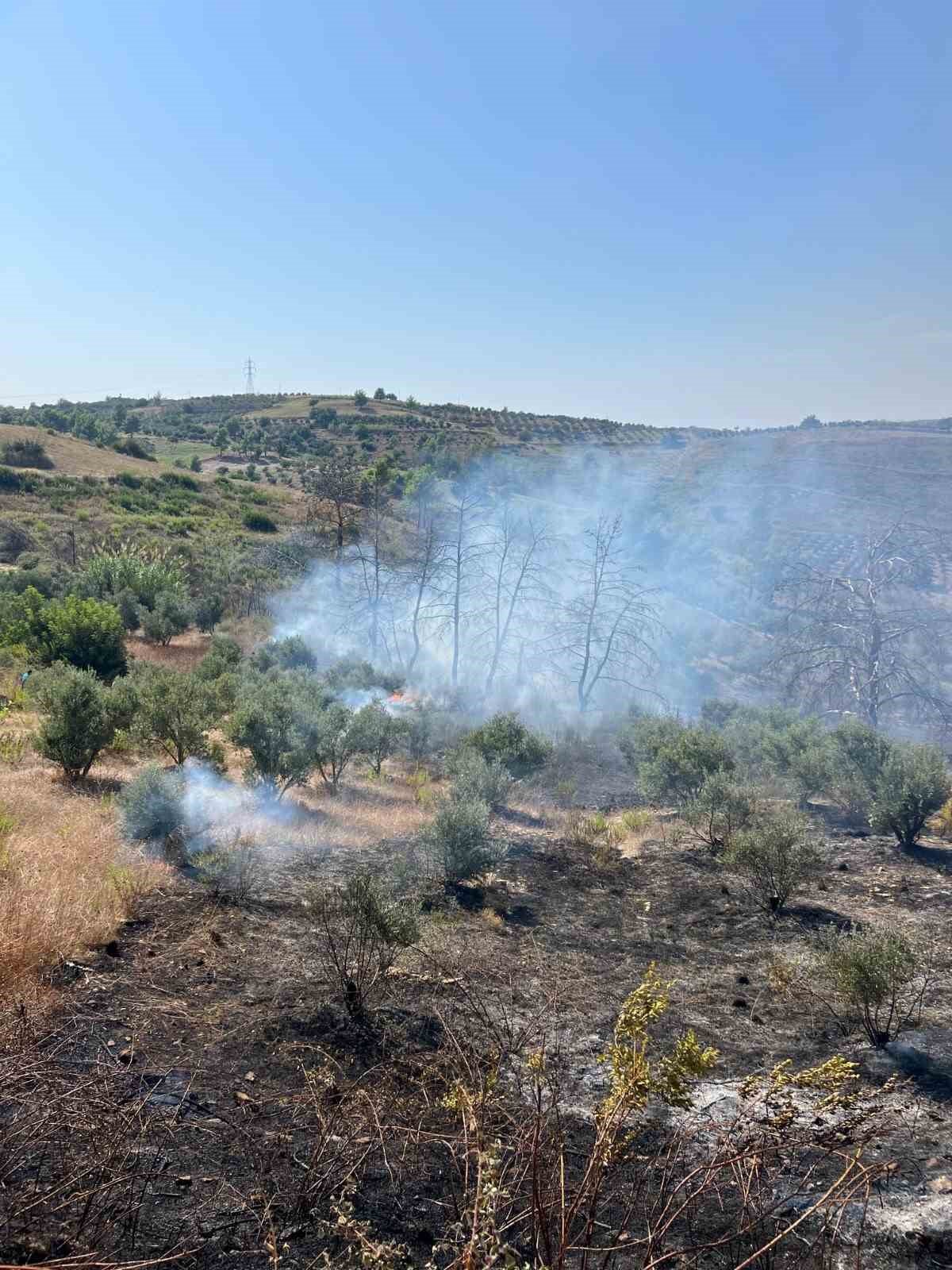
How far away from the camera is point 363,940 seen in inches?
235

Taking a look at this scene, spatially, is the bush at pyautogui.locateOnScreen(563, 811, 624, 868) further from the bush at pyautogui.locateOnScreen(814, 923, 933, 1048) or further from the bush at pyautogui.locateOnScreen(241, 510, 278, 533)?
the bush at pyautogui.locateOnScreen(241, 510, 278, 533)

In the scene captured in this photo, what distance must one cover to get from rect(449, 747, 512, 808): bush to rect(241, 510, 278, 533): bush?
1092 inches

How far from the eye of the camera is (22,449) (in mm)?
42062

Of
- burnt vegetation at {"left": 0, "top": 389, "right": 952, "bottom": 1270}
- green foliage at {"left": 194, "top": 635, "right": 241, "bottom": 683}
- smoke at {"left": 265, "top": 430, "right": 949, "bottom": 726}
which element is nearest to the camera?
burnt vegetation at {"left": 0, "top": 389, "right": 952, "bottom": 1270}

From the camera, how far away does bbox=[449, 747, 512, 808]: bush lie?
11812mm

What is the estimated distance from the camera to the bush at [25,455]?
136 feet

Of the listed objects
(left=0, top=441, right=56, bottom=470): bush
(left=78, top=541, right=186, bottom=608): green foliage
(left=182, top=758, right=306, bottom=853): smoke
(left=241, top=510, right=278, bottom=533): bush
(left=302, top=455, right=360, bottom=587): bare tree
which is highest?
(left=0, top=441, right=56, bottom=470): bush

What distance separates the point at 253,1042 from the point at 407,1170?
57.2 inches

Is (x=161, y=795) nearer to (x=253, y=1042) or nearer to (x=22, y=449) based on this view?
(x=253, y=1042)

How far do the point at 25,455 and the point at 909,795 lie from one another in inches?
1744

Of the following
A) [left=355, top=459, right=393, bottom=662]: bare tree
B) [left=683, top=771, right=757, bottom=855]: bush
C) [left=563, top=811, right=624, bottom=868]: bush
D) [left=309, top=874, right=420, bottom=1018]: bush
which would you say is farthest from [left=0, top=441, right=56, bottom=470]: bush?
[left=309, top=874, right=420, bottom=1018]: bush

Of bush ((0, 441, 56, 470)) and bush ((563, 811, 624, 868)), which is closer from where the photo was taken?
bush ((563, 811, 624, 868))

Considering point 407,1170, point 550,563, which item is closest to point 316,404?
point 550,563

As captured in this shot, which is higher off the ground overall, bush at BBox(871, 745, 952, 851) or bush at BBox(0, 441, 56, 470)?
bush at BBox(0, 441, 56, 470)
